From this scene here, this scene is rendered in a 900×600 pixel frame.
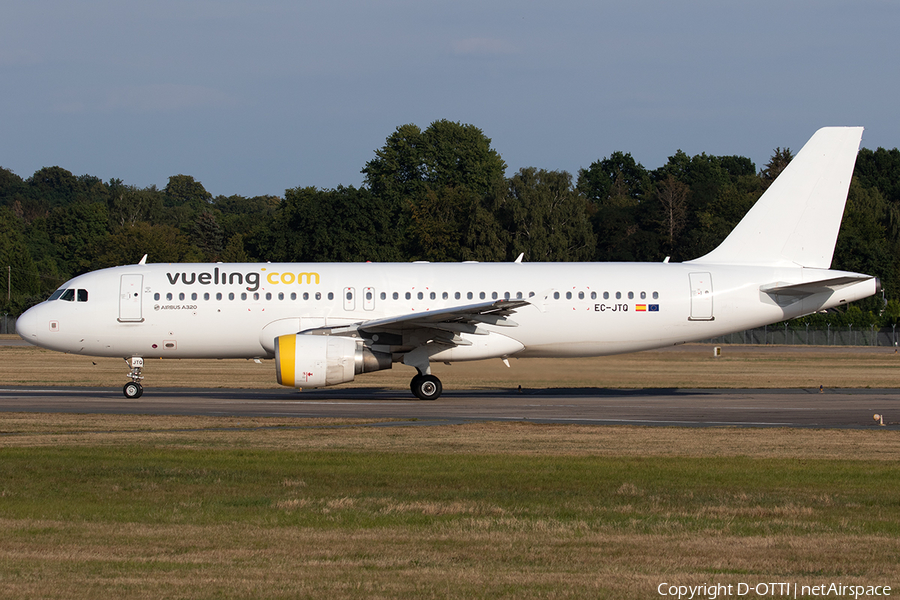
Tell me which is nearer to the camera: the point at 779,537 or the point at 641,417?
the point at 779,537

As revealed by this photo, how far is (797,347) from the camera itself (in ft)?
200

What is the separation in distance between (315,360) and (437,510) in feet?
45.3

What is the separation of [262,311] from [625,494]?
54.1 ft

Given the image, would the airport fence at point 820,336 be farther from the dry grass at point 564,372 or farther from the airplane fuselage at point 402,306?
the airplane fuselage at point 402,306

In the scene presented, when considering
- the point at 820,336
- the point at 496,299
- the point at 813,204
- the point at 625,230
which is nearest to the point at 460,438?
the point at 496,299

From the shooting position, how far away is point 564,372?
27844mm

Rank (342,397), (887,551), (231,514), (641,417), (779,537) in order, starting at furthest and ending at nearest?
(342,397), (641,417), (231,514), (779,537), (887,551)

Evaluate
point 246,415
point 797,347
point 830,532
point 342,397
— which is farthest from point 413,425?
point 797,347

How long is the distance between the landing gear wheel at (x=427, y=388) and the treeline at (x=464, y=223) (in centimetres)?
5172

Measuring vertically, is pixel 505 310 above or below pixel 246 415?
above

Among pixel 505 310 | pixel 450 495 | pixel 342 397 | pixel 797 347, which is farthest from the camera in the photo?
pixel 797 347

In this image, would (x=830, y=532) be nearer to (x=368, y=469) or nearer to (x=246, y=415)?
(x=368, y=469)

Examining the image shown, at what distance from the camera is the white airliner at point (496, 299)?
25.9 m

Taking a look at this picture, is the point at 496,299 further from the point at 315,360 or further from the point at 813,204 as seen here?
the point at 813,204
